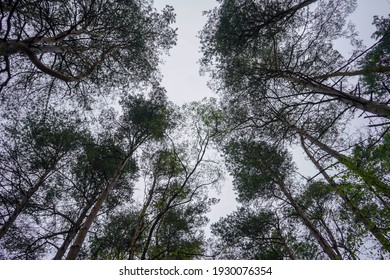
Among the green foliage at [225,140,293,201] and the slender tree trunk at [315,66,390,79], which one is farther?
the green foliage at [225,140,293,201]

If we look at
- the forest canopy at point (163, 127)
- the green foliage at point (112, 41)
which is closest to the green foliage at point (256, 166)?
the forest canopy at point (163, 127)

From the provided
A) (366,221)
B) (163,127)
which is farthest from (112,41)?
(366,221)

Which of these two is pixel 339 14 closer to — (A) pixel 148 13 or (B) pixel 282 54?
(B) pixel 282 54

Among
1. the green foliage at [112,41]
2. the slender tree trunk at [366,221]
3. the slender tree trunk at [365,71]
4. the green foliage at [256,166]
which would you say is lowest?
the slender tree trunk at [366,221]

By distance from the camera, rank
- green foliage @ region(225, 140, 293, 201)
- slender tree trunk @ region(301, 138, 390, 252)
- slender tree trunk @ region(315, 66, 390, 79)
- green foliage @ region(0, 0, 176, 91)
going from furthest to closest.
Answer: green foliage @ region(225, 140, 293, 201) → green foliage @ region(0, 0, 176, 91) → slender tree trunk @ region(301, 138, 390, 252) → slender tree trunk @ region(315, 66, 390, 79)

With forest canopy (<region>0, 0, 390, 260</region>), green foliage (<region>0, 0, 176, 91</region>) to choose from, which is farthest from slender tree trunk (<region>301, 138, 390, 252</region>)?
green foliage (<region>0, 0, 176, 91</region>)

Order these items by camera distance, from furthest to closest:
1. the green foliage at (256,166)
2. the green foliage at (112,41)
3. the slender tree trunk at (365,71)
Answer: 1. the green foliage at (256,166)
2. the green foliage at (112,41)
3. the slender tree trunk at (365,71)

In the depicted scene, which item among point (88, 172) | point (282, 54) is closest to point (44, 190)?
point (88, 172)

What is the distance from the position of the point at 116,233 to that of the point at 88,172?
315cm

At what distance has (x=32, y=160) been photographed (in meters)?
8.09

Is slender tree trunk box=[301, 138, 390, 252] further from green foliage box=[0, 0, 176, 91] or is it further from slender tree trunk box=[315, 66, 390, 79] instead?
green foliage box=[0, 0, 176, 91]

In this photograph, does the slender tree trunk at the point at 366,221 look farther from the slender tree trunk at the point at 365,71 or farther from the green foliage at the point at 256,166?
the slender tree trunk at the point at 365,71

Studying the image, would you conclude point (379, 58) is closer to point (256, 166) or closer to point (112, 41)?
point (256, 166)

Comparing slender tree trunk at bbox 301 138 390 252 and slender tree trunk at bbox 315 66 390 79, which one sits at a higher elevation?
slender tree trunk at bbox 315 66 390 79
